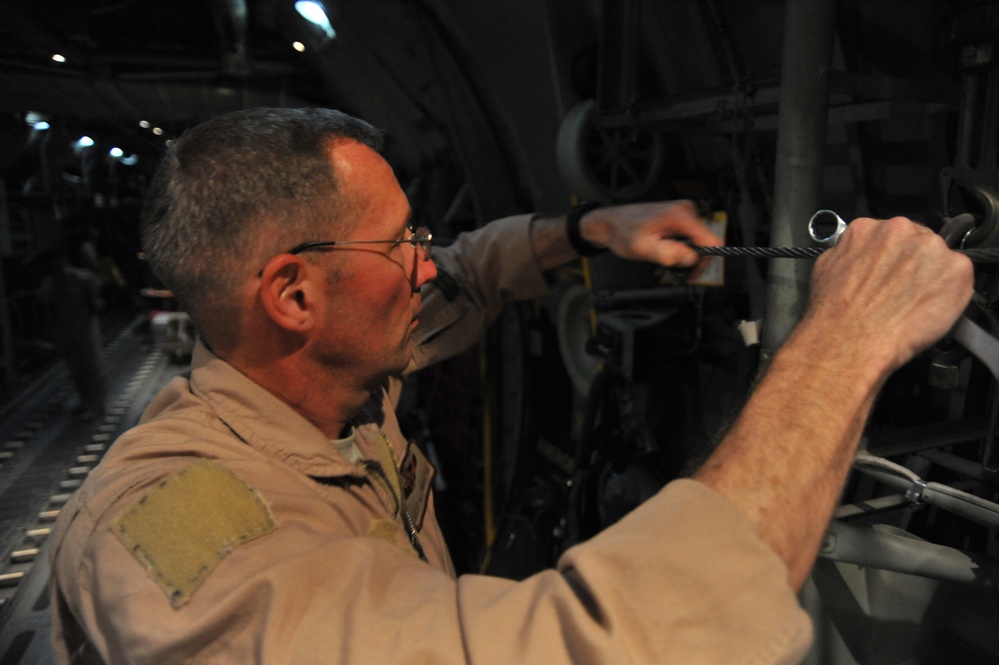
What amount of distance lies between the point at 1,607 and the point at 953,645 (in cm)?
213

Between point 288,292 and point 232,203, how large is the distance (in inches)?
6.6

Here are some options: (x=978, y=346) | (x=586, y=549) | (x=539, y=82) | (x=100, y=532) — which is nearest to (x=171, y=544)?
(x=100, y=532)

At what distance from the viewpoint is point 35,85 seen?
2.25m

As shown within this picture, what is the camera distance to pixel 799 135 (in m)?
1.22

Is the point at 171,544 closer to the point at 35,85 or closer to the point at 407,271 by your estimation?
the point at 407,271

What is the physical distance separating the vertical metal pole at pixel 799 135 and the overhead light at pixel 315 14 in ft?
9.27

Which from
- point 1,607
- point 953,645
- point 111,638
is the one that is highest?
point 111,638

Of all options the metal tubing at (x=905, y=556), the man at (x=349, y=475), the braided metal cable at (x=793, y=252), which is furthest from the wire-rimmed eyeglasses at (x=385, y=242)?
the metal tubing at (x=905, y=556)

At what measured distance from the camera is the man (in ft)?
2.23

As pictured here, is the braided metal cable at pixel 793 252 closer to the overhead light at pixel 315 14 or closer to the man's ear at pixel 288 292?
the man's ear at pixel 288 292

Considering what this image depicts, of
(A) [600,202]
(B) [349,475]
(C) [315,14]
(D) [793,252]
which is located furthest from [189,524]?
(C) [315,14]

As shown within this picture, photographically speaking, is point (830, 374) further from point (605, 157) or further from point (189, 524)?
point (605, 157)

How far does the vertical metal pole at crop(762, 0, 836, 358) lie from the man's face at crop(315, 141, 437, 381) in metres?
0.70

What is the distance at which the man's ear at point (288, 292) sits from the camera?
1.10 m
